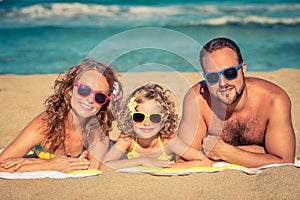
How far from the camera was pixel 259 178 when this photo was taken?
4.05 m

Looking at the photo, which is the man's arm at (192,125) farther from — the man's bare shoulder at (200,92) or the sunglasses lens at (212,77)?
the sunglasses lens at (212,77)

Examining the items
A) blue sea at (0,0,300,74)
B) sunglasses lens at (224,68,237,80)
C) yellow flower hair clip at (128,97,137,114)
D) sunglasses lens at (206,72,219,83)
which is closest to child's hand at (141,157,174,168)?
yellow flower hair clip at (128,97,137,114)

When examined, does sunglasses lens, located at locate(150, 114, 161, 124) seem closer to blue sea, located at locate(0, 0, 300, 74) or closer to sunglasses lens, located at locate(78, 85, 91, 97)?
sunglasses lens, located at locate(78, 85, 91, 97)

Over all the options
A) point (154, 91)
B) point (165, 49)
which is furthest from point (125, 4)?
point (154, 91)

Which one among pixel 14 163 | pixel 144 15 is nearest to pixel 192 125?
pixel 14 163

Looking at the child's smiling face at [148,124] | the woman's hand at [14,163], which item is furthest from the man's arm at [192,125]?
the woman's hand at [14,163]

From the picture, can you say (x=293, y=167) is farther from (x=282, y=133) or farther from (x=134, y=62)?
(x=134, y=62)

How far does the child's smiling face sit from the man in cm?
26

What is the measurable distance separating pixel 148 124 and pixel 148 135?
7.4 inches

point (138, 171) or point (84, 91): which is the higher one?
point (84, 91)

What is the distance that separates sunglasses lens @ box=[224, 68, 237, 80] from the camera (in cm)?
429

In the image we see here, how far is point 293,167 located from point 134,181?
1.44 metres

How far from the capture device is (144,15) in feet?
60.6

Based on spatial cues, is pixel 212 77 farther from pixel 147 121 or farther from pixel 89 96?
pixel 89 96
